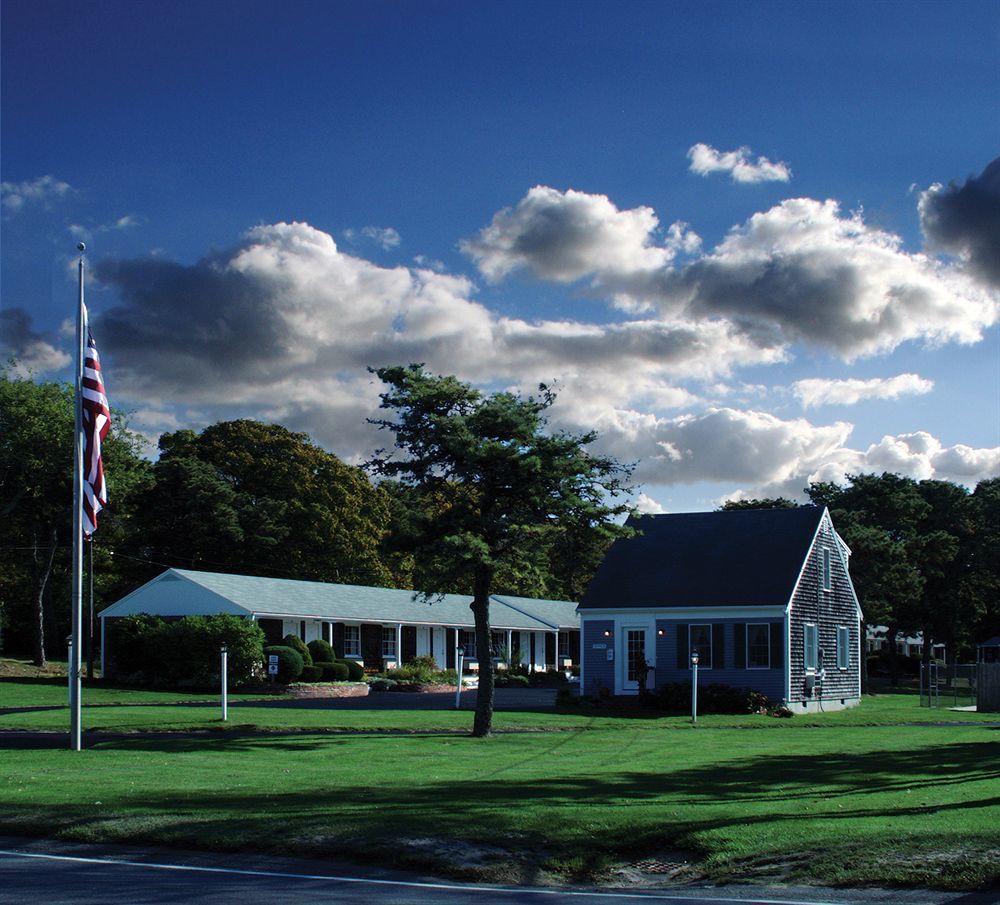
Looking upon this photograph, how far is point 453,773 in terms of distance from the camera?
17953 millimetres

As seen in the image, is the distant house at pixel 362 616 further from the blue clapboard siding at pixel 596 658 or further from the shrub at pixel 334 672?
the blue clapboard siding at pixel 596 658

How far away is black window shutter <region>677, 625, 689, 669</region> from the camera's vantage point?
39281mm

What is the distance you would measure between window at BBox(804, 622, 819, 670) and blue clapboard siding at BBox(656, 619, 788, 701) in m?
2.03

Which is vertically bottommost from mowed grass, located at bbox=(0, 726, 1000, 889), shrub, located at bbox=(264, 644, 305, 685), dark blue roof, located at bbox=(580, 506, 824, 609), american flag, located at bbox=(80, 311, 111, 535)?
shrub, located at bbox=(264, 644, 305, 685)

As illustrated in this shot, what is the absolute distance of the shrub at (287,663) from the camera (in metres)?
43.1

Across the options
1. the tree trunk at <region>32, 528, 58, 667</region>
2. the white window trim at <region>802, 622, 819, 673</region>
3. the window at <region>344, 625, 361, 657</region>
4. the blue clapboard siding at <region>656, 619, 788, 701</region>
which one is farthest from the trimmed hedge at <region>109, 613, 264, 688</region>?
the white window trim at <region>802, 622, 819, 673</region>

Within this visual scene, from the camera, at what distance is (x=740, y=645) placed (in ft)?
126

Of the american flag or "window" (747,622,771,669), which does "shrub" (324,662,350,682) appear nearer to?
"window" (747,622,771,669)

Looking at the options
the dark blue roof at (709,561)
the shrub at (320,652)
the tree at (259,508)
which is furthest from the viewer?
the tree at (259,508)

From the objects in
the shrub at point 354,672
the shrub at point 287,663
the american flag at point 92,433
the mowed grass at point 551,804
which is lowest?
the shrub at point 354,672

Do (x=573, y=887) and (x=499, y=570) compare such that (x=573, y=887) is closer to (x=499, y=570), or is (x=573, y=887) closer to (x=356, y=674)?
(x=499, y=570)

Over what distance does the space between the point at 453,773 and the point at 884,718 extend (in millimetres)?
20730

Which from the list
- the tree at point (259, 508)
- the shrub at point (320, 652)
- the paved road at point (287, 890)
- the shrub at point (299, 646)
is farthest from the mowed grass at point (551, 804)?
the tree at point (259, 508)

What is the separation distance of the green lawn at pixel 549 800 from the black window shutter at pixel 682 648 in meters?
12.6
